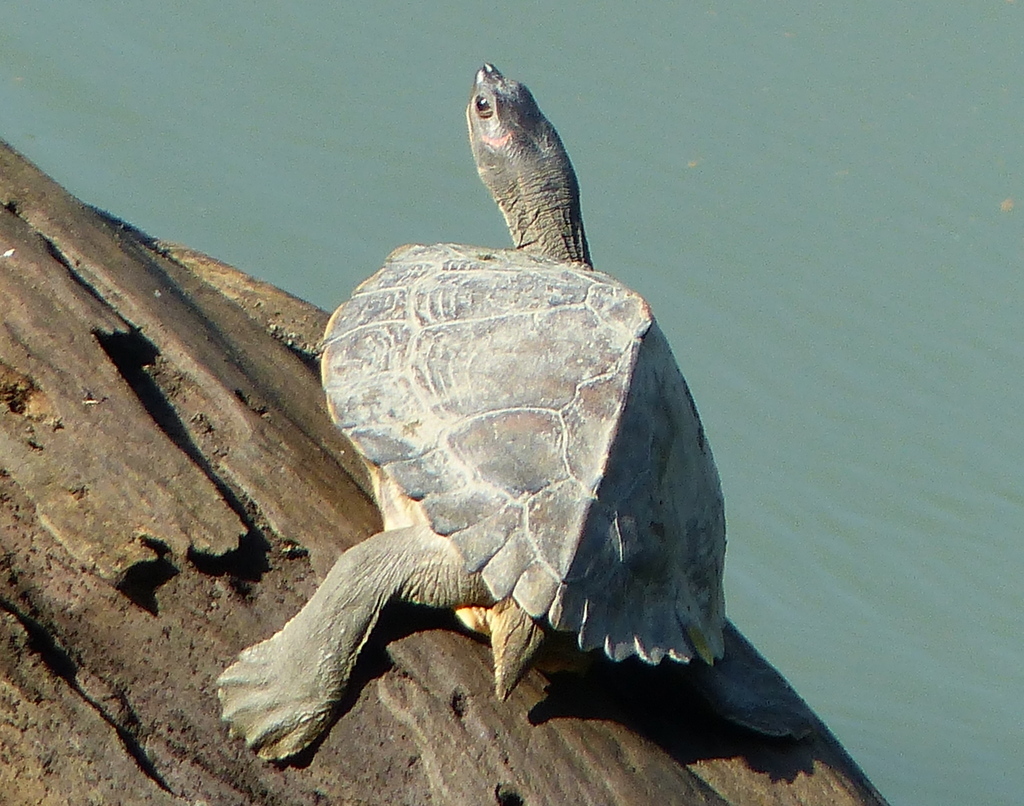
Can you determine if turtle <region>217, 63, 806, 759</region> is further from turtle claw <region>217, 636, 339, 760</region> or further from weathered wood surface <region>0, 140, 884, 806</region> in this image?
weathered wood surface <region>0, 140, 884, 806</region>

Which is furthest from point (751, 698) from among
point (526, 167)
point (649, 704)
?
point (526, 167)

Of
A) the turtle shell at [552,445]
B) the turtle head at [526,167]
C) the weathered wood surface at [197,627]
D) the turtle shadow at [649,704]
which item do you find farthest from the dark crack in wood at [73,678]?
the turtle head at [526,167]

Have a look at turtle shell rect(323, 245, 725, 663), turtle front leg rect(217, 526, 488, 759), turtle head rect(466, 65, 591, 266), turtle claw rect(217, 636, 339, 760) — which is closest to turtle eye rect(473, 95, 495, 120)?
turtle head rect(466, 65, 591, 266)

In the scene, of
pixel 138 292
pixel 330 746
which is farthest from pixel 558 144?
pixel 330 746

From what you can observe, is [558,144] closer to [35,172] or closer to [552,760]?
[35,172]

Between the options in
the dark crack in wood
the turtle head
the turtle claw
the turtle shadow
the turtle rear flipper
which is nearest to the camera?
the dark crack in wood

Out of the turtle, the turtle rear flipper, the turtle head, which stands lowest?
the turtle rear flipper

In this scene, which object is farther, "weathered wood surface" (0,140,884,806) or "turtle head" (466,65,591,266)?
"turtle head" (466,65,591,266)
